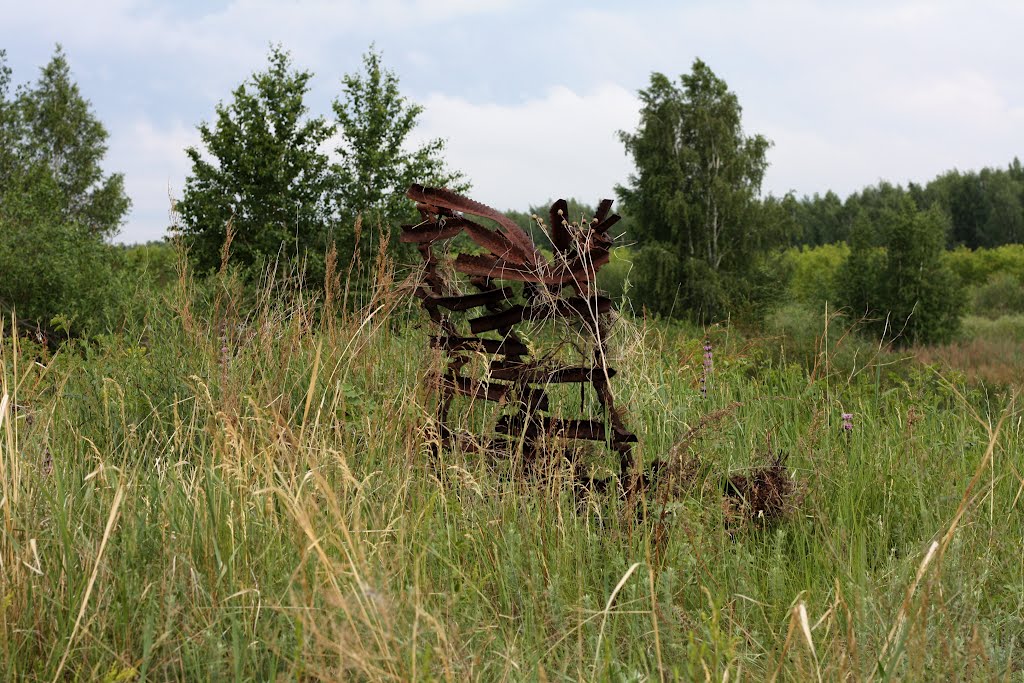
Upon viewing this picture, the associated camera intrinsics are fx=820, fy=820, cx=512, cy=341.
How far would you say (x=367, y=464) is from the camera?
2619 millimetres

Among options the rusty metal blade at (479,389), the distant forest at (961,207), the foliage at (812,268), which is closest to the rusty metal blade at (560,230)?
the rusty metal blade at (479,389)

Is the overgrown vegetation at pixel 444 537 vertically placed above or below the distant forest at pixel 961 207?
below

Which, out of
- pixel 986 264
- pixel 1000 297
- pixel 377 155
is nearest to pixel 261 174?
pixel 377 155

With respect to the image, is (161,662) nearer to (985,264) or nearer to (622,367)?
(622,367)

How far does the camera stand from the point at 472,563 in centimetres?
228

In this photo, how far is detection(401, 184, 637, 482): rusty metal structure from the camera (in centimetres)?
238

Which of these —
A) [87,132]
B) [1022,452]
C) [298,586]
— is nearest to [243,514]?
[298,586]

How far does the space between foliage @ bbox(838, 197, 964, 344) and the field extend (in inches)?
774

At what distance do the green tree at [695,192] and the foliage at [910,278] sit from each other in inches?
186

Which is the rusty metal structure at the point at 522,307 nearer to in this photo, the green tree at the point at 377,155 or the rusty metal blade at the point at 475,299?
the rusty metal blade at the point at 475,299

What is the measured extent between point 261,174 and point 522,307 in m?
17.9

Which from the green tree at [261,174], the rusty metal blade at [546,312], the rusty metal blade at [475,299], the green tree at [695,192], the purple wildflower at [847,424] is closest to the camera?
the rusty metal blade at [546,312]

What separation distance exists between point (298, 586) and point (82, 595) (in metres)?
0.49

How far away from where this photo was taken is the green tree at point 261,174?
1894 centimetres
